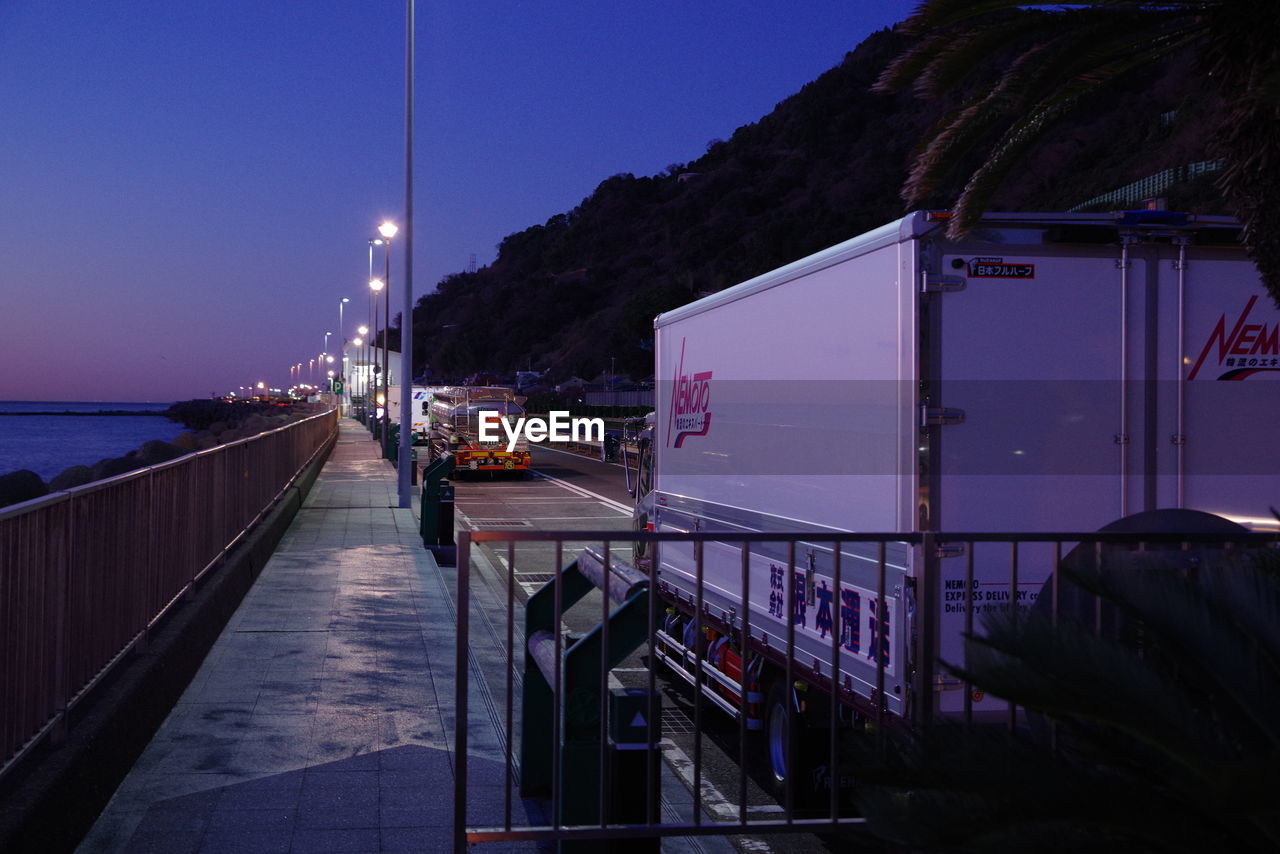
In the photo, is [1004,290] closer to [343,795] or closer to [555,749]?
[555,749]

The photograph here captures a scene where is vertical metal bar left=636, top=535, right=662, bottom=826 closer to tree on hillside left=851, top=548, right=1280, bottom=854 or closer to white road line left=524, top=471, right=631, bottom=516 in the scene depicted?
tree on hillside left=851, top=548, right=1280, bottom=854

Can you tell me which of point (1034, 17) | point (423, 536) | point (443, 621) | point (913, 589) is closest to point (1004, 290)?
point (913, 589)

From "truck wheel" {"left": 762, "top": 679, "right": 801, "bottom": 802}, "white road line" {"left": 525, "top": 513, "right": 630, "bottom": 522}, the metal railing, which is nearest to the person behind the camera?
"truck wheel" {"left": 762, "top": 679, "right": 801, "bottom": 802}

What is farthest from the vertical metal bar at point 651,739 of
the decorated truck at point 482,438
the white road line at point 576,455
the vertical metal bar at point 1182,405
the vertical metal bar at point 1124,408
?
the white road line at point 576,455

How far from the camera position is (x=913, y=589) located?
5.12 m

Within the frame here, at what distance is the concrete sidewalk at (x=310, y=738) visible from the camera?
5512 mm

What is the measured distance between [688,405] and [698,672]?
5139mm

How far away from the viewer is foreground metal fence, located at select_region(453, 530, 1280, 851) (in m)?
4.49

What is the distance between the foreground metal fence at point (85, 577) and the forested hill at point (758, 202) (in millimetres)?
49221

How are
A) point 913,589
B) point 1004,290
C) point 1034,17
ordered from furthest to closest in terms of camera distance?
point 1034,17 < point 1004,290 < point 913,589

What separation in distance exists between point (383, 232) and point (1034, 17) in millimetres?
34221

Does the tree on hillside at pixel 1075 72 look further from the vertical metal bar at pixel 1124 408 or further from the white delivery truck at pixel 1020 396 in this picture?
the vertical metal bar at pixel 1124 408

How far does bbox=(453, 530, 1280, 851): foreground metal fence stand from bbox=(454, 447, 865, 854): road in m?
0.09

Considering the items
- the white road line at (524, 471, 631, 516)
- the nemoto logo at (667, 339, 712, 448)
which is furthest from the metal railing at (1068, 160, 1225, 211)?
the nemoto logo at (667, 339, 712, 448)
